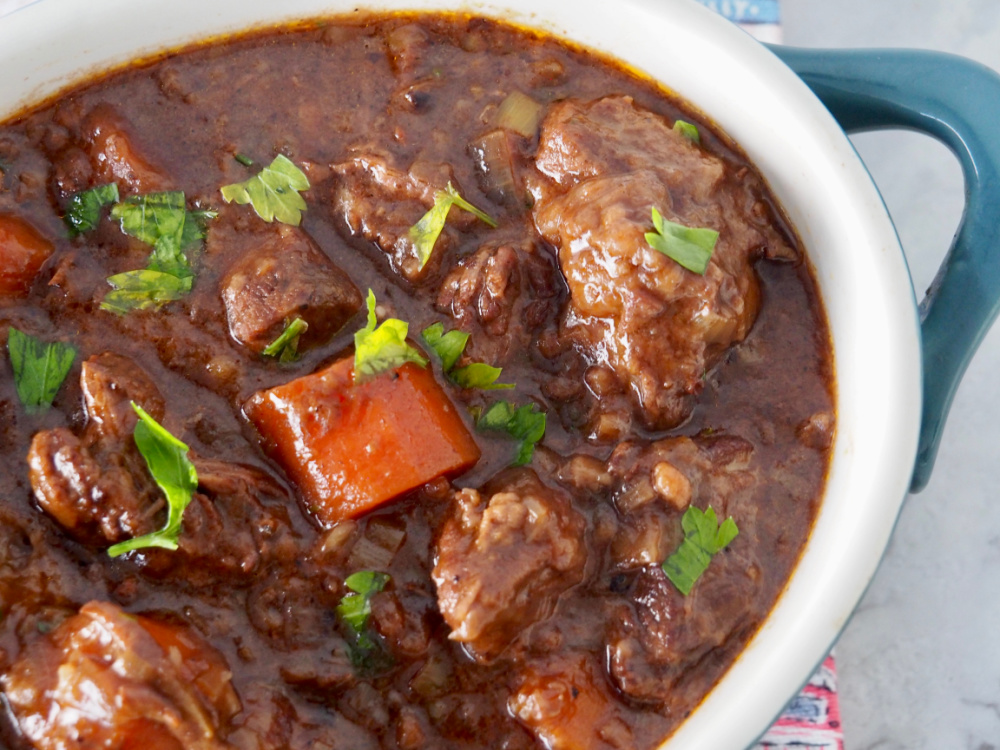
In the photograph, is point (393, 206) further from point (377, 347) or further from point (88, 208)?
point (88, 208)

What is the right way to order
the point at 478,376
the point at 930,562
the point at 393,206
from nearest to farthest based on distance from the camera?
the point at 478,376
the point at 393,206
the point at 930,562

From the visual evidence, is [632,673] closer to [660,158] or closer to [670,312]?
[670,312]

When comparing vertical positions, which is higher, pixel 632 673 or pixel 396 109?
pixel 396 109

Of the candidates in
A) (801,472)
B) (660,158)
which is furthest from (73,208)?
(801,472)

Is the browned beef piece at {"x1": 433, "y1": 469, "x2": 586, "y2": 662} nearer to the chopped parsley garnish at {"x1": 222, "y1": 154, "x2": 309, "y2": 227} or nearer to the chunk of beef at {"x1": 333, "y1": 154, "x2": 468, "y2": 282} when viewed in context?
the chunk of beef at {"x1": 333, "y1": 154, "x2": 468, "y2": 282}

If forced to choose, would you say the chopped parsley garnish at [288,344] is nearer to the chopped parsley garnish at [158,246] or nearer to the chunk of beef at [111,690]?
the chopped parsley garnish at [158,246]

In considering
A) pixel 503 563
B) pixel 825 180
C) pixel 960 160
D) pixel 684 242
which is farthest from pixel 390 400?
pixel 960 160
